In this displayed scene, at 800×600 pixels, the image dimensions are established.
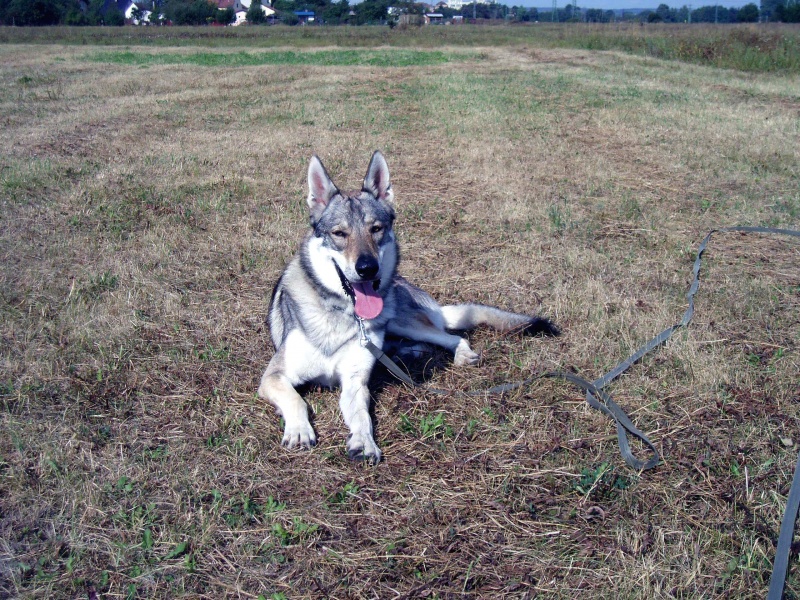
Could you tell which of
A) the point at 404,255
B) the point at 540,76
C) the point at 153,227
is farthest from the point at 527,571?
the point at 540,76

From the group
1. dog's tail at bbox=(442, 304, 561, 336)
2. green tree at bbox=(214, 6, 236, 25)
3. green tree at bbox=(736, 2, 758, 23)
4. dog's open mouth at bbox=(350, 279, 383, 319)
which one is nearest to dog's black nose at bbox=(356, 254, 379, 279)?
dog's open mouth at bbox=(350, 279, 383, 319)

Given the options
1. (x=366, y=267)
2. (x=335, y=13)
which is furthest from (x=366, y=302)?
(x=335, y=13)

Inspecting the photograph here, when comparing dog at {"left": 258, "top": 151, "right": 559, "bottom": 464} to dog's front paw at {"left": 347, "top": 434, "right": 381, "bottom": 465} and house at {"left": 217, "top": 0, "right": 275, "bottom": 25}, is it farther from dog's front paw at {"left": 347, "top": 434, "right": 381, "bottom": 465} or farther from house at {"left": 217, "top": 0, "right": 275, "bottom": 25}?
house at {"left": 217, "top": 0, "right": 275, "bottom": 25}

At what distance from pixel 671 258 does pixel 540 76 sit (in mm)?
17809

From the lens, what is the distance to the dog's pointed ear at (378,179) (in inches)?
167

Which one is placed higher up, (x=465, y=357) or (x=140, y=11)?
(x=140, y=11)

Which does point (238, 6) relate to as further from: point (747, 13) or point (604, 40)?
point (604, 40)

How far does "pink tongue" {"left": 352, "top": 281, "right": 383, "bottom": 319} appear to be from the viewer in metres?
3.94

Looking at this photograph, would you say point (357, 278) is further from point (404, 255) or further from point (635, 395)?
point (404, 255)

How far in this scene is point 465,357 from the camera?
446cm

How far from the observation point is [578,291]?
5449 millimetres

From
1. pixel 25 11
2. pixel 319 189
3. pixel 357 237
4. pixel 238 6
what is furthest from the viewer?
pixel 238 6

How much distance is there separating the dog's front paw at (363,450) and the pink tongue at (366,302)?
Result: 81 centimetres

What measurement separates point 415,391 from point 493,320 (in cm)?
103
